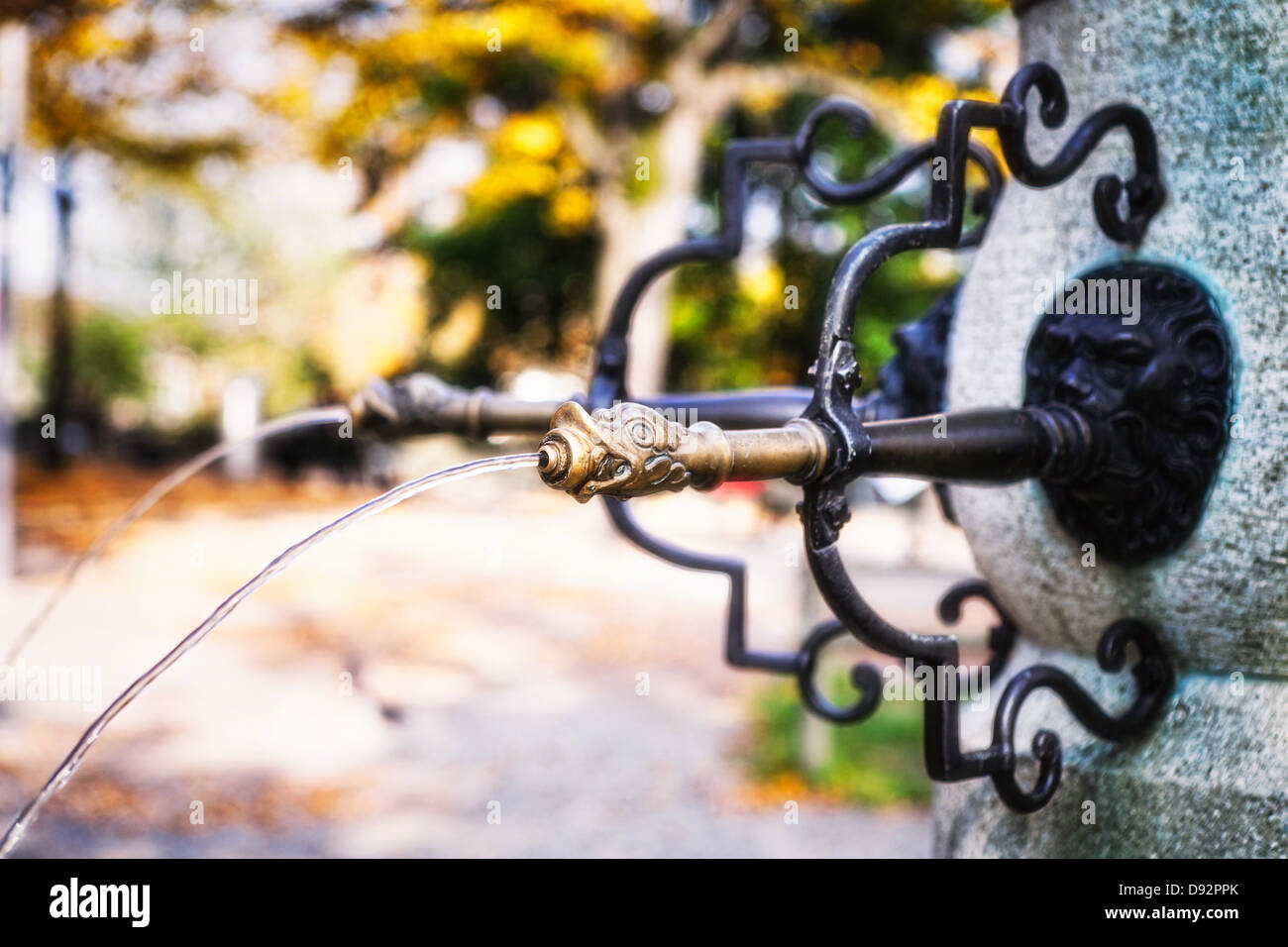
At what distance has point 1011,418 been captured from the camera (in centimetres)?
163

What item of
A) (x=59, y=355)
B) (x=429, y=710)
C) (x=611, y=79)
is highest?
(x=611, y=79)

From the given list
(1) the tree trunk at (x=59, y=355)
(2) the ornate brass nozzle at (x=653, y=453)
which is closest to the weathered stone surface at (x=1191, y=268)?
(2) the ornate brass nozzle at (x=653, y=453)

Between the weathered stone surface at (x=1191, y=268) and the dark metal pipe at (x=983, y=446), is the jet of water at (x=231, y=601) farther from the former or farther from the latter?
→ the weathered stone surface at (x=1191, y=268)

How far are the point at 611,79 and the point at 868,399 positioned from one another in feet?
37.1

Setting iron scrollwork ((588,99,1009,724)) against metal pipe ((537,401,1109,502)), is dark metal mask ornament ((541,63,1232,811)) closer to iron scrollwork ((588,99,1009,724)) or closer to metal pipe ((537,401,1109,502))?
metal pipe ((537,401,1109,502))

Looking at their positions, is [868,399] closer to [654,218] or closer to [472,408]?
[472,408]

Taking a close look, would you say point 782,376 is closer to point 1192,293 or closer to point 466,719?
point 466,719

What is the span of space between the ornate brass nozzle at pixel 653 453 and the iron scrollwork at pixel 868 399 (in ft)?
2.24

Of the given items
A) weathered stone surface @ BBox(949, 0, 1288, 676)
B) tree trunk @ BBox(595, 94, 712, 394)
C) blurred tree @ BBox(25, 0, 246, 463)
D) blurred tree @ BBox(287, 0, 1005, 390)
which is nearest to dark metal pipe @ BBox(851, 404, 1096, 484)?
weathered stone surface @ BBox(949, 0, 1288, 676)

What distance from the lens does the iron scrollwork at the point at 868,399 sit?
2.10 metres

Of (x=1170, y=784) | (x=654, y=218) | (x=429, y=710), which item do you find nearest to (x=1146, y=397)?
(x=1170, y=784)

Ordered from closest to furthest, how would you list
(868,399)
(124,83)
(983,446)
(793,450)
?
(793,450) → (983,446) → (868,399) → (124,83)

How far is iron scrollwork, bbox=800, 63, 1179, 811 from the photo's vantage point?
1482mm
